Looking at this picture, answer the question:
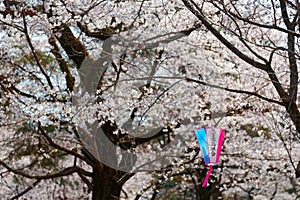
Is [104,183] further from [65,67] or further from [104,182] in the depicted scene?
[65,67]

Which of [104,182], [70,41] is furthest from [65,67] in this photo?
[104,182]

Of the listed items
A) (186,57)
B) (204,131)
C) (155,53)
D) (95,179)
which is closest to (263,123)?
(186,57)

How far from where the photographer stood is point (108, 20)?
587 cm

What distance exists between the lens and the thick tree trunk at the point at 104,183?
6.47 meters

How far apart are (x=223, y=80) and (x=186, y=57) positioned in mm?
594

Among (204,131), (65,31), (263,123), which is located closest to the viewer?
(204,131)

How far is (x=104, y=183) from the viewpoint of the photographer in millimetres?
6473

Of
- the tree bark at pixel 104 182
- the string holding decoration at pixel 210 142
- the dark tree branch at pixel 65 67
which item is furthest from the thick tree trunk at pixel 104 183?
the string holding decoration at pixel 210 142

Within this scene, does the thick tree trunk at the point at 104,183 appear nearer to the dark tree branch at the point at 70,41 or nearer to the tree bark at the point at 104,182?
the tree bark at the point at 104,182

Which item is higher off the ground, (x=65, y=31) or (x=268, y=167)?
(x=65, y=31)

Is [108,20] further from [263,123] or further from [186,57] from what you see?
[263,123]

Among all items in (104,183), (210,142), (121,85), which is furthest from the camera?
(104,183)

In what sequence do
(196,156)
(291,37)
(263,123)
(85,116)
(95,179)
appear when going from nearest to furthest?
(291,37), (85,116), (95,179), (196,156), (263,123)

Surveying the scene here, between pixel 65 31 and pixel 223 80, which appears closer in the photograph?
pixel 65 31
